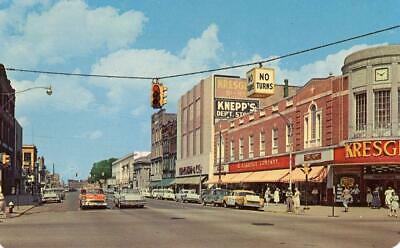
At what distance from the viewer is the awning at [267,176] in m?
53.3

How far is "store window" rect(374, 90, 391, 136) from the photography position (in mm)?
40531

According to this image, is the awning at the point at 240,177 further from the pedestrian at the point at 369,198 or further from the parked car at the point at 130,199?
the pedestrian at the point at 369,198

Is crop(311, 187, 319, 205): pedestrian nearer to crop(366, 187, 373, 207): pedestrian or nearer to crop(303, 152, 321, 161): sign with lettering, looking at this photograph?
crop(303, 152, 321, 161): sign with lettering

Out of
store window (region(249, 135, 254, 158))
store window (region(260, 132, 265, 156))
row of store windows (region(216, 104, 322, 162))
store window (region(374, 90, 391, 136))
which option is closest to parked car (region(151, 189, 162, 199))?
row of store windows (region(216, 104, 322, 162))

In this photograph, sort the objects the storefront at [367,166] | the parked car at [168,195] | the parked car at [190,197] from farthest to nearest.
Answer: the parked car at [168,195] → the parked car at [190,197] → the storefront at [367,166]

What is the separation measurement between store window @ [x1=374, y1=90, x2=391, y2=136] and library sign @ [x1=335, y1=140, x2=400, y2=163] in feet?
2.93

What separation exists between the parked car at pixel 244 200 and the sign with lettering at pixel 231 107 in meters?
37.3

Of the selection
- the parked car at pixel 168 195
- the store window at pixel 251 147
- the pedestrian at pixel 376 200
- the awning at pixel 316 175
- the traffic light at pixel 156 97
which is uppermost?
the traffic light at pixel 156 97

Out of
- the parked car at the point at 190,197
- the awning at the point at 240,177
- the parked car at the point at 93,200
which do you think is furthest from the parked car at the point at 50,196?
the awning at the point at 240,177

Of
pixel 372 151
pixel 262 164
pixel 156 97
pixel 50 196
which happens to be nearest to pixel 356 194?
pixel 372 151

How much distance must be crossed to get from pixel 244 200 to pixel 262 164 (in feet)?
60.2

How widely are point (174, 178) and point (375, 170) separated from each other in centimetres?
6449

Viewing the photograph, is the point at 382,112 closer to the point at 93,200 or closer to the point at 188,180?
the point at 93,200

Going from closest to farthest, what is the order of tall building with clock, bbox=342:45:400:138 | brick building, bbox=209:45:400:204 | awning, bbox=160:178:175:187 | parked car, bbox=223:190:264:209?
1. tall building with clock, bbox=342:45:400:138
2. brick building, bbox=209:45:400:204
3. parked car, bbox=223:190:264:209
4. awning, bbox=160:178:175:187
